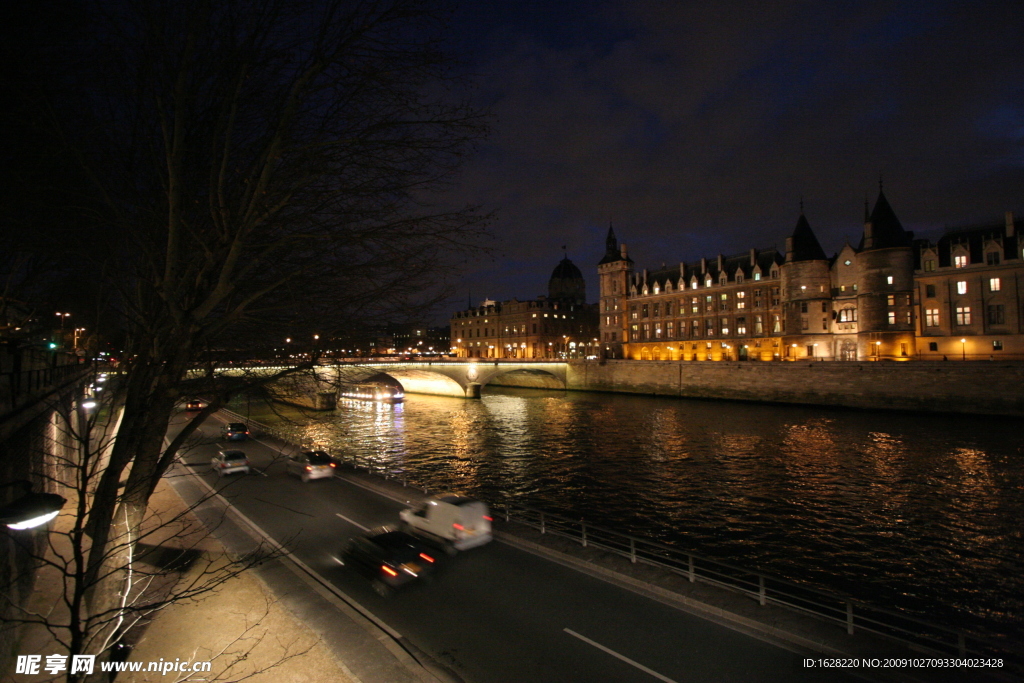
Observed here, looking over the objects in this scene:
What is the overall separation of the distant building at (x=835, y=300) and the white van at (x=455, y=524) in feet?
206

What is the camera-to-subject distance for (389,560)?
1212 cm

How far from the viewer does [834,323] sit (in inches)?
2724

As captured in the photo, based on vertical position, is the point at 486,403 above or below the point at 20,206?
below

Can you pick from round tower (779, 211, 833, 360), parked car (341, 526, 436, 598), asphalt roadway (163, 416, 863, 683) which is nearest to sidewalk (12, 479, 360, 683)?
asphalt roadway (163, 416, 863, 683)

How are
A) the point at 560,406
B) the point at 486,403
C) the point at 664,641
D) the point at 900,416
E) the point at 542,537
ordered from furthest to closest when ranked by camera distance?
the point at 486,403, the point at 560,406, the point at 900,416, the point at 542,537, the point at 664,641

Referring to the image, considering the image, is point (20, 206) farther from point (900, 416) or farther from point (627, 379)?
point (627, 379)

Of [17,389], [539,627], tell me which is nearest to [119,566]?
[17,389]

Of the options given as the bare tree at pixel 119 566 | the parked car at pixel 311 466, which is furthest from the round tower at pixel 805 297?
the bare tree at pixel 119 566

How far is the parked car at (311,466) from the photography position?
22.2 meters

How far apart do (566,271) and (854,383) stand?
109 meters

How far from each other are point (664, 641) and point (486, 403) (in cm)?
5874

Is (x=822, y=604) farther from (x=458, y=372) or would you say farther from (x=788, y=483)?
(x=458, y=372)

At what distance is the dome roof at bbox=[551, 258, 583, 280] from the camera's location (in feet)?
514

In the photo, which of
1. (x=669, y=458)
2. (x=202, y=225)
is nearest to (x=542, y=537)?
(x=202, y=225)
